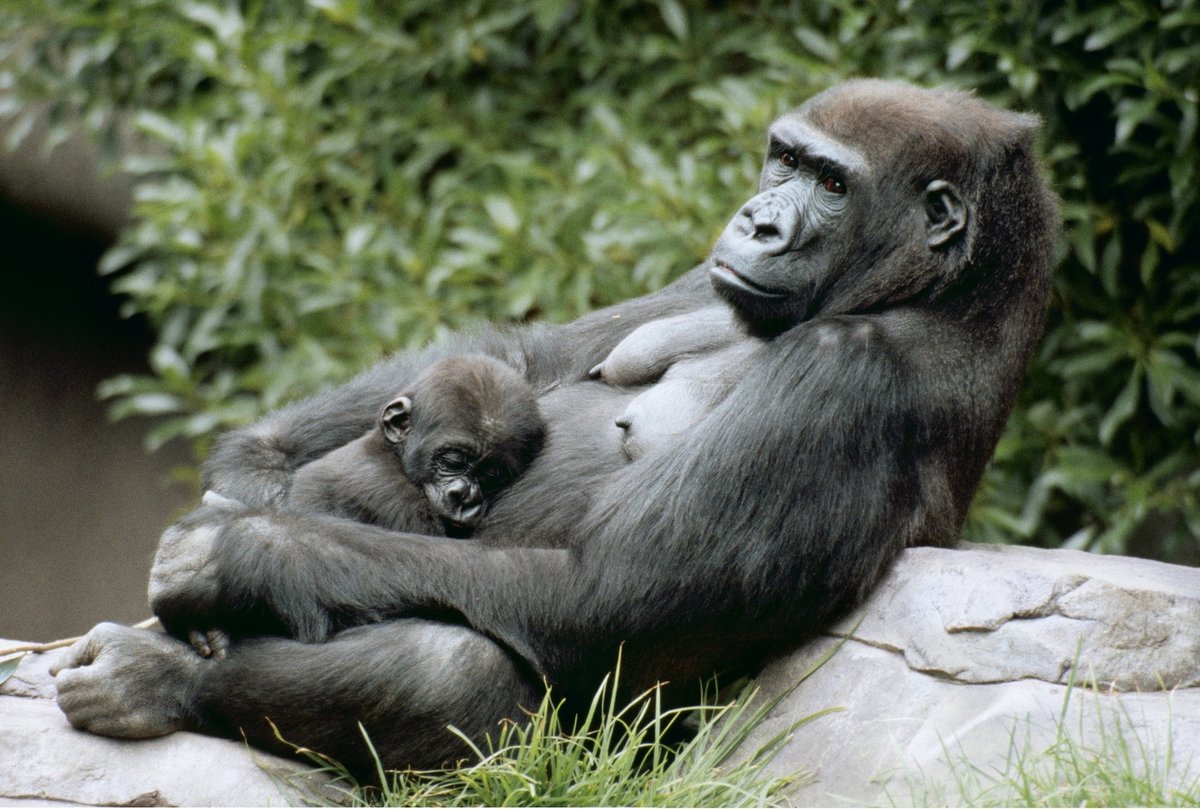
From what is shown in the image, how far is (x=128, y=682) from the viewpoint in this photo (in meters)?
3.18

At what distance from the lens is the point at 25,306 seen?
7.79m

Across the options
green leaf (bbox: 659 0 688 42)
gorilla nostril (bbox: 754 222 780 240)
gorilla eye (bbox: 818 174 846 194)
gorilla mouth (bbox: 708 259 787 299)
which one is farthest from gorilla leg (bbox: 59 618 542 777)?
green leaf (bbox: 659 0 688 42)

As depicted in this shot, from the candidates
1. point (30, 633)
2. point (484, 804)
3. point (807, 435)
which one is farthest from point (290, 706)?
point (30, 633)

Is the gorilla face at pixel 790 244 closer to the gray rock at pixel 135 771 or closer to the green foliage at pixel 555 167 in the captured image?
the gray rock at pixel 135 771

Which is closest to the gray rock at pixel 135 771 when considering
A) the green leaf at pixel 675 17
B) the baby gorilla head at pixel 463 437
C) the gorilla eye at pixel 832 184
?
the baby gorilla head at pixel 463 437

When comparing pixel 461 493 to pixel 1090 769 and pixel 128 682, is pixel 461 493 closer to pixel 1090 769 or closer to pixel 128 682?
pixel 128 682

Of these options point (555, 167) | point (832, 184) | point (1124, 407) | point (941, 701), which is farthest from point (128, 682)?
point (555, 167)

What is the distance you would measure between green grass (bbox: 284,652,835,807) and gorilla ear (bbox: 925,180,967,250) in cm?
102

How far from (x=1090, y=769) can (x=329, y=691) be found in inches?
61.2

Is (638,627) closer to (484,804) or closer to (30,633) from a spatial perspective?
(484,804)

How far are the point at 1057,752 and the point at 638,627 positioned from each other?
90 cm

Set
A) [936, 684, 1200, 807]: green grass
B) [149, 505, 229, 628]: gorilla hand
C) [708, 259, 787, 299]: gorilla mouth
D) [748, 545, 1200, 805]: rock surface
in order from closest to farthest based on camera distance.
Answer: [936, 684, 1200, 807]: green grass, [748, 545, 1200, 805]: rock surface, [149, 505, 229, 628]: gorilla hand, [708, 259, 787, 299]: gorilla mouth

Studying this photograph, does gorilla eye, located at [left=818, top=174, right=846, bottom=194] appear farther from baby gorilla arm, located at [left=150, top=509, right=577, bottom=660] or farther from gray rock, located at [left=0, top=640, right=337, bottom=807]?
gray rock, located at [left=0, top=640, right=337, bottom=807]

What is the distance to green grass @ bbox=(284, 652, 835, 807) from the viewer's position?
2.98m
